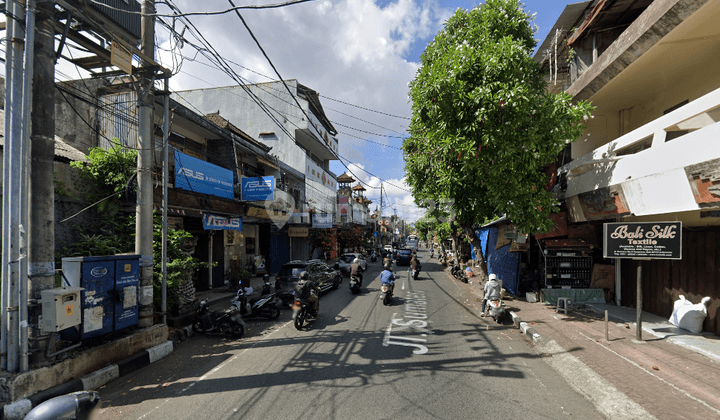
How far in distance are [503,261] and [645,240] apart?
869cm

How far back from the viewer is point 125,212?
9820 mm

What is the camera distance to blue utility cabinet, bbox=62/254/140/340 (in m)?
5.64

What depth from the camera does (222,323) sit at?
806 centimetres

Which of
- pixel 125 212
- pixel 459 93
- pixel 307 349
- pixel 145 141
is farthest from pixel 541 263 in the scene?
pixel 125 212

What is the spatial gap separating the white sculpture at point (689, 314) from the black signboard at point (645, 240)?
241 cm

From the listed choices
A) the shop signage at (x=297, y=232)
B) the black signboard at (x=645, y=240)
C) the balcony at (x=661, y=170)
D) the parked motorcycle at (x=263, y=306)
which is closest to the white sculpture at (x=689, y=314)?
the balcony at (x=661, y=170)

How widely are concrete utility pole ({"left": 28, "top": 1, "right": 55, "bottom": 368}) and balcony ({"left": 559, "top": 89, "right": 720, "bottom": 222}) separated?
11.1 metres

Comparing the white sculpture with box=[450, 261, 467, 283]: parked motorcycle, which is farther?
box=[450, 261, 467, 283]: parked motorcycle

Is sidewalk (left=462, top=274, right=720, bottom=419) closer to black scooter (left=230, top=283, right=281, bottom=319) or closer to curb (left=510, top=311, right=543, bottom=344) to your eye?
curb (left=510, top=311, right=543, bottom=344)

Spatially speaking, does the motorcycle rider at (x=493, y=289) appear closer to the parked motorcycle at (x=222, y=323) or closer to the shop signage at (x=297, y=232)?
the parked motorcycle at (x=222, y=323)

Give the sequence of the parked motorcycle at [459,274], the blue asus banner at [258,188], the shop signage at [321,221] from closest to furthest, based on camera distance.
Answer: the blue asus banner at [258,188] → the parked motorcycle at [459,274] → the shop signage at [321,221]

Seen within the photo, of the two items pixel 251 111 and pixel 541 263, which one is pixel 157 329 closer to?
pixel 541 263

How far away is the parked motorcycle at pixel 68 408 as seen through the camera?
2.91m

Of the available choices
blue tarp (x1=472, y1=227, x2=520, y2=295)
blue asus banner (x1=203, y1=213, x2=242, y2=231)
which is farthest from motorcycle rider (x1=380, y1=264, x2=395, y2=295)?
blue asus banner (x1=203, y1=213, x2=242, y2=231)
